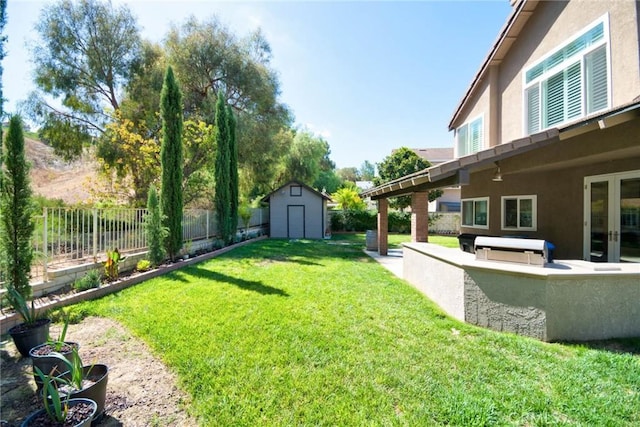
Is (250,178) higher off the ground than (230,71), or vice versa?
(230,71)

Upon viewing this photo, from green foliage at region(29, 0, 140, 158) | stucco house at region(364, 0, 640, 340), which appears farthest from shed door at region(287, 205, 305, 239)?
stucco house at region(364, 0, 640, 340)

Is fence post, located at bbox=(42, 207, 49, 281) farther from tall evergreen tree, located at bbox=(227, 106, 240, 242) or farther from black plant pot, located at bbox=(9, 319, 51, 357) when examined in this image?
tall evergreen tree, located at bbox=(227, 106, 240, 242)

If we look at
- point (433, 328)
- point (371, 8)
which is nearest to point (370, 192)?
point (371, 8)

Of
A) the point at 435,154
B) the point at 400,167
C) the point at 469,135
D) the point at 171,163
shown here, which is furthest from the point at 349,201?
the point at 171,163

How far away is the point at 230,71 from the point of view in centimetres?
1711

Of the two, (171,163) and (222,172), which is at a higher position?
(222,172)

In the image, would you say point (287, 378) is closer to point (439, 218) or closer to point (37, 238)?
point (37, 238)

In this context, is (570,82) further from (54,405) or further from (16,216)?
(16,216)

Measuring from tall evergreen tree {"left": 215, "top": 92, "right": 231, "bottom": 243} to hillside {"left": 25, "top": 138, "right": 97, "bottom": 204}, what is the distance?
6155mm

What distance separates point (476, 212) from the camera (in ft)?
36.3

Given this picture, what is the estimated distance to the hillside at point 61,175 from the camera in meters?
17.2

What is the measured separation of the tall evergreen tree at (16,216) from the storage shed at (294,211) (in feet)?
51.7

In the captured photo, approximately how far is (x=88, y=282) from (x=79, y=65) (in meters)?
15.4

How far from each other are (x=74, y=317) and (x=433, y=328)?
5.81 metres
